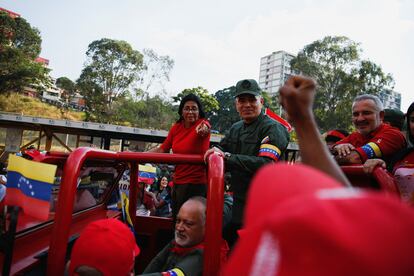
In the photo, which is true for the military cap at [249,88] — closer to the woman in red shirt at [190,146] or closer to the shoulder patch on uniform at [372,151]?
the woman in red shirt at [190,146]

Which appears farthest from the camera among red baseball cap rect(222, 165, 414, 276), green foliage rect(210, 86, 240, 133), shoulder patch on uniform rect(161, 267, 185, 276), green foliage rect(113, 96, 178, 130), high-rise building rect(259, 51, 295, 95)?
high-rise building rect(259, 51, 295, 95)

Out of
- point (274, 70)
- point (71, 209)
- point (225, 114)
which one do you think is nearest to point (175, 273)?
point (71, 209)

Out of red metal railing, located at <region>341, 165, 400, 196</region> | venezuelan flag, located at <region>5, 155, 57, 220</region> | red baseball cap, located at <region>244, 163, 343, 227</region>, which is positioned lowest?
venezuelan flag, located at <region>5, 155, 57, 220</region>

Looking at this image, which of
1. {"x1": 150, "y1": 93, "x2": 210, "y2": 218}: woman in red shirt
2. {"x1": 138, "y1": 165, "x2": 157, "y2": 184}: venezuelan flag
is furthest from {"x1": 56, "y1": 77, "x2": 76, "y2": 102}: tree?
{"x1": 150, "y1": 93, "x2": 210, "y2": 218}: woman in red shirt

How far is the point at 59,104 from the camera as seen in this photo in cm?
3778

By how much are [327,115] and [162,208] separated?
29.2 m

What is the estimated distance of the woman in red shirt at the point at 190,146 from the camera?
2.72 m

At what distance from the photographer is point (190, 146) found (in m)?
2.81

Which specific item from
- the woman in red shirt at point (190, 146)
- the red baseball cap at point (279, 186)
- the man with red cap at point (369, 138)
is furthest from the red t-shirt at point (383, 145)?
the red baseball cap at point (279, 186)

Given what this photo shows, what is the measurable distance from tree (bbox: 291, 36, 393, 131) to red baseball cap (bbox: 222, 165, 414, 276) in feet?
107

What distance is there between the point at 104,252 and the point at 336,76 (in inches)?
1341

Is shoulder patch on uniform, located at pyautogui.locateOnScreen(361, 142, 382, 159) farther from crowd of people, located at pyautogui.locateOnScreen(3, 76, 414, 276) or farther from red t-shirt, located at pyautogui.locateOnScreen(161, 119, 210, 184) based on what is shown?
red t-shirt, located at pyautogui.locateOnScreen(161, 119, 210, 184)

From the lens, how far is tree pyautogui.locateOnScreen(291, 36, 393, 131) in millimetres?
29248

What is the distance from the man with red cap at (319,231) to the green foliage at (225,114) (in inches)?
1646
